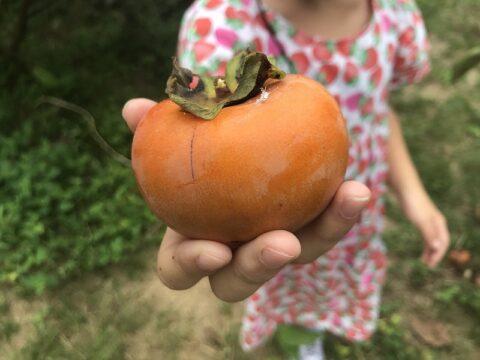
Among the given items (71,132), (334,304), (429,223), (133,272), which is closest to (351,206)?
(429,223)

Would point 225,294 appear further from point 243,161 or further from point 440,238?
point 440,238

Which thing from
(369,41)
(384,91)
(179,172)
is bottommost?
(384,91)

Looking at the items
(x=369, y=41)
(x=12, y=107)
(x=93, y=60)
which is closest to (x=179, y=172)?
(x=369, y=41)

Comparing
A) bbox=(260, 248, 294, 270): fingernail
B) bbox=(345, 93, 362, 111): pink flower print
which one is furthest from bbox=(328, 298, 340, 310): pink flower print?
bbox=(260, 248, 294, 270): fingernail

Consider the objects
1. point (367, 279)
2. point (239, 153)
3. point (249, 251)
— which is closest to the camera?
point (239, 153)

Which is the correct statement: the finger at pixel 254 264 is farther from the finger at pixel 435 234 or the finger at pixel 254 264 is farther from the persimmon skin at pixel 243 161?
the finger at pixel 435 234

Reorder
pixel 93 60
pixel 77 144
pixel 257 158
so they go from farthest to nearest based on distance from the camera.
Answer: pixel 93 60 < pixel 77 144 < pixel 257 158

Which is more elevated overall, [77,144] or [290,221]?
[290,221]

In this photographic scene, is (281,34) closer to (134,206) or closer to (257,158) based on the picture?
(257,158)
